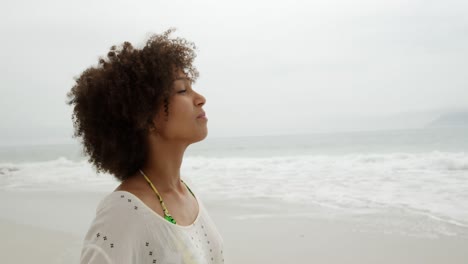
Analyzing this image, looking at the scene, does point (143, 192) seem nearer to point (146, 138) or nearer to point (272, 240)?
point (146, 138)

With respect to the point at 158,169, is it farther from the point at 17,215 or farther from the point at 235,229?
the point at 17,215

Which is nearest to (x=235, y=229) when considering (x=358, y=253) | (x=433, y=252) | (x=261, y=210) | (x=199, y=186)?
(x=261, y=210)

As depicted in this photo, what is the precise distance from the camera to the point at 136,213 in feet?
3.76

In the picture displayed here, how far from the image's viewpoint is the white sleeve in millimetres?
1069

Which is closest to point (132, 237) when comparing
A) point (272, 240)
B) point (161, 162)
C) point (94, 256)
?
point (94, 256)

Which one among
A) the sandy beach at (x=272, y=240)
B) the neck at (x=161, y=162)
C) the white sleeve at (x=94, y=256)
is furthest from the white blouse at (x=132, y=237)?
the sandy beach at (x=272, y=240)

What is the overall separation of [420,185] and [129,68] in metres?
8.73

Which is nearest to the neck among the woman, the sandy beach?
the woman

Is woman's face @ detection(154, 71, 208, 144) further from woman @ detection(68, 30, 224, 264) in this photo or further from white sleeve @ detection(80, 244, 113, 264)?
white sleeve @ detection(80, 244, 113, 264)

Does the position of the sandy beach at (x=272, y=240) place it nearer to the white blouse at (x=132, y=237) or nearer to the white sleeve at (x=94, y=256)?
the white blouse at (x=132, y=237)

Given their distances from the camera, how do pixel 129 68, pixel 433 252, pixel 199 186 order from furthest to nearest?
pixel 199 186, pixel 433 252, pixel 129 68

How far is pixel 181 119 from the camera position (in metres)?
1.32

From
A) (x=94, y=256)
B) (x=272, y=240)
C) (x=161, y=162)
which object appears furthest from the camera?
(x=272, y=240)

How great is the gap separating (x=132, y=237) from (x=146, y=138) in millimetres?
318
